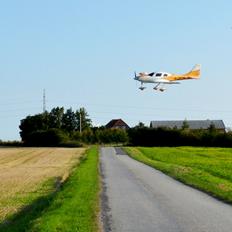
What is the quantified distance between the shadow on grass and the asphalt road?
194 cm

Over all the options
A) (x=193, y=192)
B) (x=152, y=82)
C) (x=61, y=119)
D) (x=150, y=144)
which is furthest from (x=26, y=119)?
(x=193, y=192)

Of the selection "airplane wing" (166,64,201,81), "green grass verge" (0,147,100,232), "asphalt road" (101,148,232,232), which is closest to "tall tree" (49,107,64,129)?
"airplane wing" (166,64,201,81)

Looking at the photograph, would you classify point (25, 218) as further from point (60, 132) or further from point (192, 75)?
point (60, 132)

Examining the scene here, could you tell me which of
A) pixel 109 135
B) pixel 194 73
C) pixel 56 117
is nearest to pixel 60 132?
pixel 109 135

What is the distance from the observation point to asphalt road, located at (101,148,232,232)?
16.1 m

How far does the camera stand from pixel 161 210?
1984 cm

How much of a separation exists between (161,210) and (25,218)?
3.97 m

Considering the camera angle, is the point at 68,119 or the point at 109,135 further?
the point at 68,119

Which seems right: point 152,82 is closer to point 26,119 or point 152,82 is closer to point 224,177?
point 224,177

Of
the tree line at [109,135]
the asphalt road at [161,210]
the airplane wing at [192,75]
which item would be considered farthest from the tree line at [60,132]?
the asphalt road at [161,210]

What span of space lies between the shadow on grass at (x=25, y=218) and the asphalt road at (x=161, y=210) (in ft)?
6.38

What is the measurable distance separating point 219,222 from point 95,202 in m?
6.53

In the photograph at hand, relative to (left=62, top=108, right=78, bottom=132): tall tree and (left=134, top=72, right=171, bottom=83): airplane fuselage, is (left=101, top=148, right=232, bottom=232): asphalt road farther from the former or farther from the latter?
(left=62, top=108, right=78, bottom=132): tall tree

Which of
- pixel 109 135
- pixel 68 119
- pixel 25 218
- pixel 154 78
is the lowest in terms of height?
pixel 25 218
